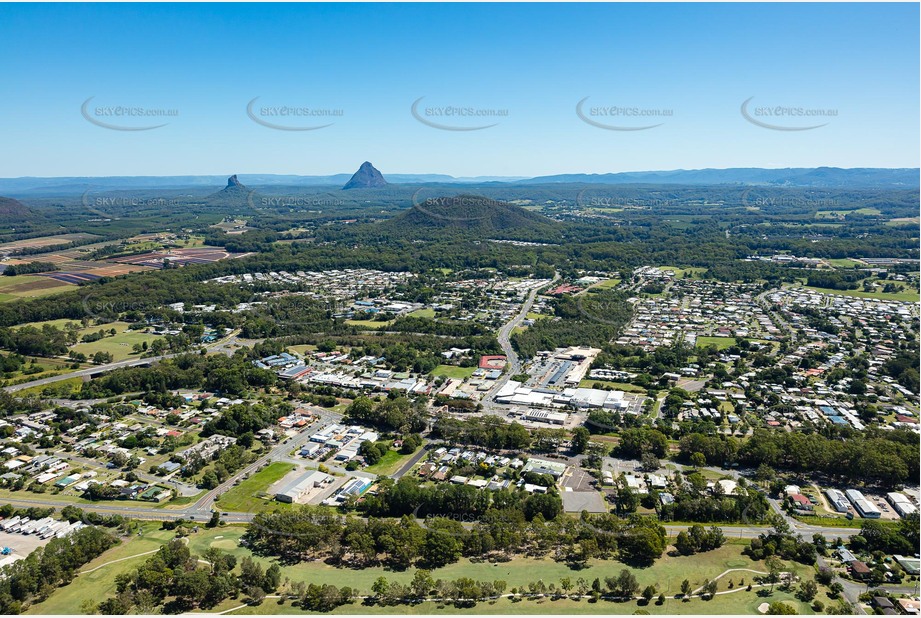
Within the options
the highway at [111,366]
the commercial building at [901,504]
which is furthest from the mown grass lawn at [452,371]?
the commercial building at [901,504]

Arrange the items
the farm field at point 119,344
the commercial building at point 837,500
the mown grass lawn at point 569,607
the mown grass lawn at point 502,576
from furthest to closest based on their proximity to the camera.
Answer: the farm field at point 119,344 < the commercial building at point 837,500 < the mown grass lawn at point 502,576 < the mown grass lawn at point 569,607

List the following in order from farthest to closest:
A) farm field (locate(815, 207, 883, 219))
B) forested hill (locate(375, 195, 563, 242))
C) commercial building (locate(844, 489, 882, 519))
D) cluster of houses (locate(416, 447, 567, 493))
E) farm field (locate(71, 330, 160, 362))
A: farm field (locate(815, 207, 883, 219)), forested hill (locate(375, 195, 563, 242)), farm field (locate(71, 330, 160, 362)), cluster of houses (locate(416, 447, 567, 493)), commercial building (locate(844, 489, 882, 519))

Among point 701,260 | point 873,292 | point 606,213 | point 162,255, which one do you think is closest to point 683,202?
point 606,213

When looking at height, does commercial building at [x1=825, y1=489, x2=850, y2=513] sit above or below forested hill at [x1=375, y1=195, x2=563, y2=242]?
below

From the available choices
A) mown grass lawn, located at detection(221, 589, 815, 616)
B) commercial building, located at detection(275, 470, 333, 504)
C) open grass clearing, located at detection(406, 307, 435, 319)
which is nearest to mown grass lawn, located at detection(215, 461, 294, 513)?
commercial building, located at detection(275, 470, 333, 504)

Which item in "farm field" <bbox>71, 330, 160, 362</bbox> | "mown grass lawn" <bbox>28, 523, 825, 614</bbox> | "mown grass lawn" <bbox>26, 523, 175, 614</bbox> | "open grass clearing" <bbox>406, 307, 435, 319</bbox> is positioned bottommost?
"mown grass lawn" <bbox>28, 523, 825, 614</bbox>

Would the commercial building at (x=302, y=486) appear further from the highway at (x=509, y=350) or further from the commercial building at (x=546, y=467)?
the highway at (x=509, y=350)

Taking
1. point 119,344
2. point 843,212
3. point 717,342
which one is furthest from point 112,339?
point 843,212

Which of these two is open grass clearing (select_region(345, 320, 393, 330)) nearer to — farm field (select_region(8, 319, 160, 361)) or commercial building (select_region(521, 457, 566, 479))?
farm field (select_region(8, 319, 160, 361))

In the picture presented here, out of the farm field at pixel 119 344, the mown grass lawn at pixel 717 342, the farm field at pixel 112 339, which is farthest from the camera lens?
the mown grass lawn at pixel 717 342
